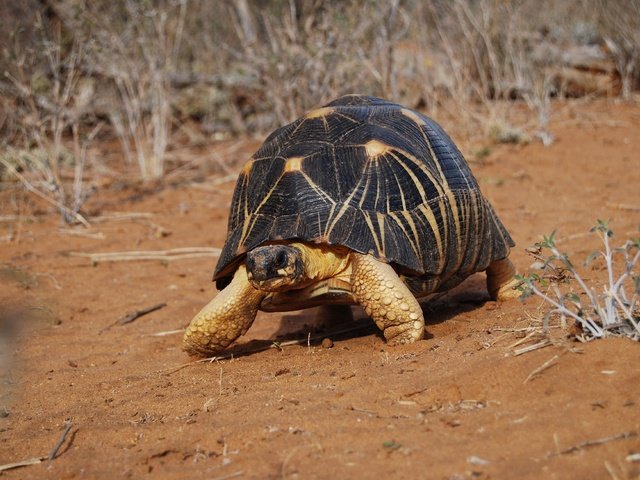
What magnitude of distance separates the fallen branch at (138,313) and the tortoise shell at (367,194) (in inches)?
52.0

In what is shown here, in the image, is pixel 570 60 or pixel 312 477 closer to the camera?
pixel 312 477

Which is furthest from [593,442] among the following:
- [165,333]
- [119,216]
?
[119,216]

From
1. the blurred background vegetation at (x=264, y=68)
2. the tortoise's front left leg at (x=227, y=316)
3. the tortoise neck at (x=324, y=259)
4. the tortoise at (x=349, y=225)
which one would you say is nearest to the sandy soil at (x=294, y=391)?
the tortoise's front left leg at (x=227, y=316)

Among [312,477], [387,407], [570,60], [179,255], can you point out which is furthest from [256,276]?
[570,60]

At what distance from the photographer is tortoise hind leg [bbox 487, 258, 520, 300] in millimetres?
4855

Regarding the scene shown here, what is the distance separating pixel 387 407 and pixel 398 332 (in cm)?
101

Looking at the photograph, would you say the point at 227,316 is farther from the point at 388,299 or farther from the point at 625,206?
the point at 625,206

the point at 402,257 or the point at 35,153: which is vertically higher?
the point at 35,153

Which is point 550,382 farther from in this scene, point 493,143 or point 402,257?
point 493,143

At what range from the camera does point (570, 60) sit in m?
12.9

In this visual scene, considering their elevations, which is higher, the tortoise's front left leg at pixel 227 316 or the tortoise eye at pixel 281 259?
the tortoise eye at pixel 281 259

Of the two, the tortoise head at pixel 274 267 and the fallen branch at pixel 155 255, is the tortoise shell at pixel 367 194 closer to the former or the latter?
the tortoise head at pixel 274 267

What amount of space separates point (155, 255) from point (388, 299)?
3.85 meters

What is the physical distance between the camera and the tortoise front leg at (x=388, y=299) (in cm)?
383
